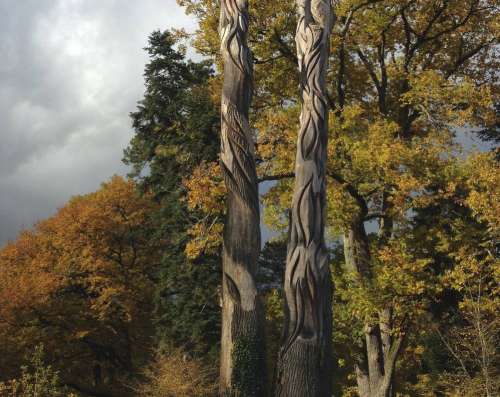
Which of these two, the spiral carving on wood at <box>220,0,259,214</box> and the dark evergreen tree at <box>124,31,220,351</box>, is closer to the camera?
the spiral carving on wood at <box>220,0,259,214</box>

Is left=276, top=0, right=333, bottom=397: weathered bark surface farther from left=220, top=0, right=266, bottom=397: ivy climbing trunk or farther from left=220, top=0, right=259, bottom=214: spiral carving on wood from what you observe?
left=220, top=0, right=259, bottom=214: spiral carving on wood

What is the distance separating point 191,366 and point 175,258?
6.82 metres

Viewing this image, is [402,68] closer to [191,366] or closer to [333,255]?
[191,366]

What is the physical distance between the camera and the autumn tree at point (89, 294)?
3017cm

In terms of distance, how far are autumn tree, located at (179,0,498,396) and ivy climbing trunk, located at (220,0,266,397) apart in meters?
2.28

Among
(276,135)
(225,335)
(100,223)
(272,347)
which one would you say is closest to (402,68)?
(276,135)

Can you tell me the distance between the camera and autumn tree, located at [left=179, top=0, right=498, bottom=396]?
49.0 ft

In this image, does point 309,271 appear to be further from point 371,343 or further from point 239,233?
point 371,343

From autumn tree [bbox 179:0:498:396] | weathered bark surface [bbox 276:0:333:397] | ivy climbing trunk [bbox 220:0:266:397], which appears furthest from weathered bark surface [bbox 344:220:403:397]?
ivy climbing trunk [bbox 220:0:266:397]

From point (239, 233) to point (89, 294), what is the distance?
73.8 feet

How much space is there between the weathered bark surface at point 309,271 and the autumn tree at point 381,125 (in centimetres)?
238

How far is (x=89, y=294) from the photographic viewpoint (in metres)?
32.8

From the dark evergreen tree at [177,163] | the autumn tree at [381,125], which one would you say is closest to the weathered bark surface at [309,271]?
the autumn tree at [381,125]

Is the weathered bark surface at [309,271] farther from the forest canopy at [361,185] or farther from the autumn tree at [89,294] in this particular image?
the autumn tree at [89,294]
